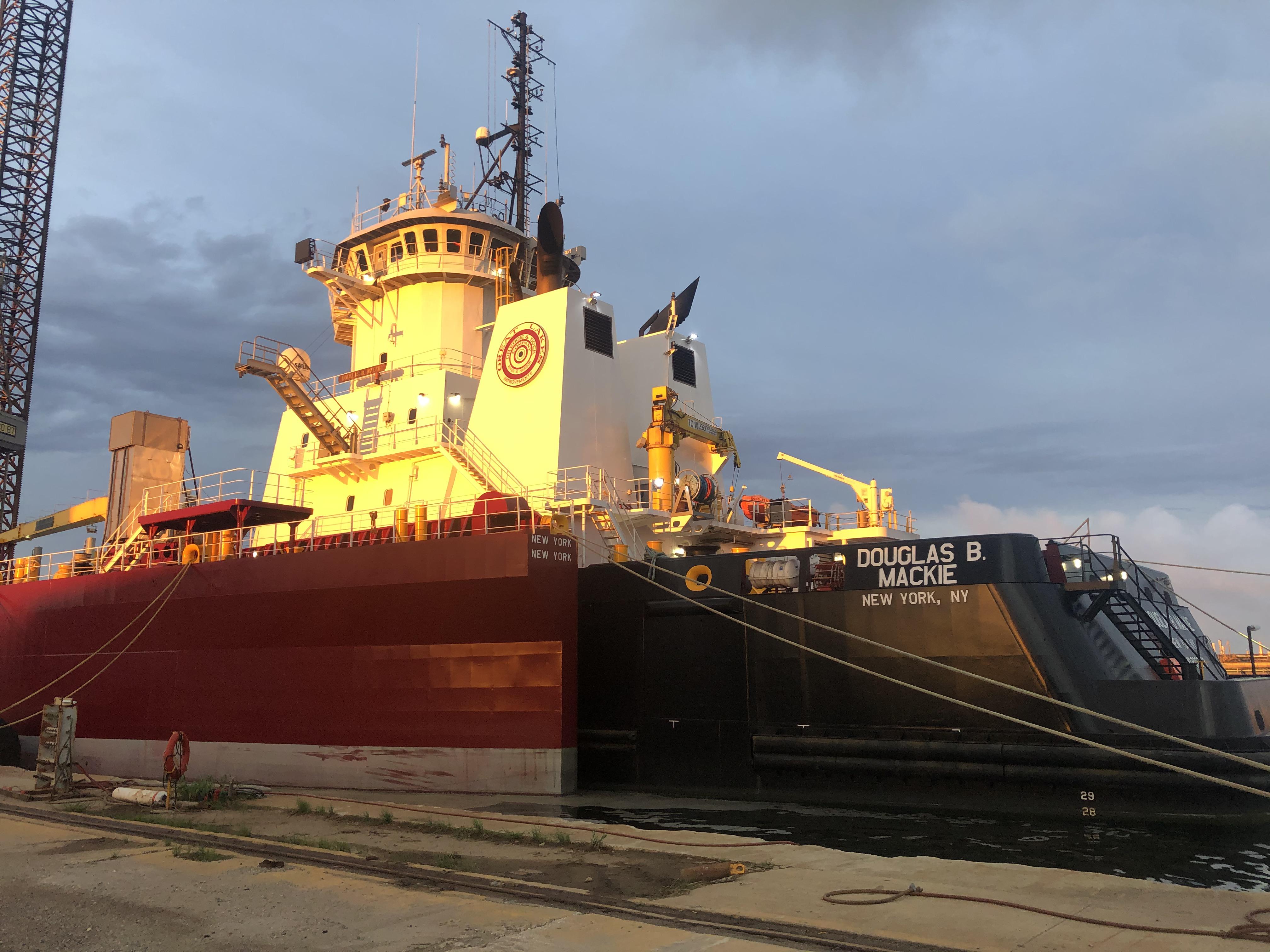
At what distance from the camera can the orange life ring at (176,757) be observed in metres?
12.3

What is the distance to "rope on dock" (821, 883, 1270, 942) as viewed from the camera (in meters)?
5.89

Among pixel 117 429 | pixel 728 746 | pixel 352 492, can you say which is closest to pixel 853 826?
pixel 728 746

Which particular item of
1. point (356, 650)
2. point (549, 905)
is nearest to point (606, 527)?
point (356, 650)

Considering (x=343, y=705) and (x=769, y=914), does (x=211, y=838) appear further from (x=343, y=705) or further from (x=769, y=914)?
(x=769, y=914)

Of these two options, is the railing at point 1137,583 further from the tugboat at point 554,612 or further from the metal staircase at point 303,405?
the metal staircase at point 303,405

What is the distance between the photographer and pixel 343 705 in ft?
51.6

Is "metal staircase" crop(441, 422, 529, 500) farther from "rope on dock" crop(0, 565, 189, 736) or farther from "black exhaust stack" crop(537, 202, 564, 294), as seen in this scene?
"rope on dock" crop(0, 565, 189, 736)

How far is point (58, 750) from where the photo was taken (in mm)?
13641

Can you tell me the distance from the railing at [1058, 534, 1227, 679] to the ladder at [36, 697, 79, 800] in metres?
14.8

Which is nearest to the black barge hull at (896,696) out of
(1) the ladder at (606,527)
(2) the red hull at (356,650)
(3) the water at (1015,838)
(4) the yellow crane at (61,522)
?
(3) the water at (1015,838)

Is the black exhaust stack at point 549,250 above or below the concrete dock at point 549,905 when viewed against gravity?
above

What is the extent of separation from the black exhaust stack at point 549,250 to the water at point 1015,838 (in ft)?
36.1

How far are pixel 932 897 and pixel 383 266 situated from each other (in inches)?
802

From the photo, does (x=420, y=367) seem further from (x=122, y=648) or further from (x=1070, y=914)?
(x=1070, y=914)
